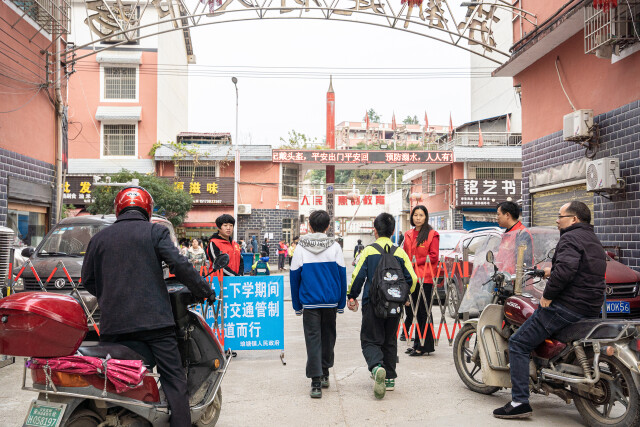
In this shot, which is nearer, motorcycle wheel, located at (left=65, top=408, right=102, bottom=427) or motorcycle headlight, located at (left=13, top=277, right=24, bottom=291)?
motorcycle wheel, located at (left=65, top=408, right=102, bottom=427)

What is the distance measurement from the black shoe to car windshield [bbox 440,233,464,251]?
33.7 feet

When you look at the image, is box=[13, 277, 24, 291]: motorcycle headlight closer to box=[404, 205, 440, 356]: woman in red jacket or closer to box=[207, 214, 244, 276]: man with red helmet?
box=[207, 214, 244, 276]: man with red helmet

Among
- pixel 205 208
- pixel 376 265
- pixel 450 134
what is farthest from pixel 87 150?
pixel 376 265

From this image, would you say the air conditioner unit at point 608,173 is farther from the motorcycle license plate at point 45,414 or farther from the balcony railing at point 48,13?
the balcony railing at point 48,13

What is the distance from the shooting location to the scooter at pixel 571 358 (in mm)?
4457

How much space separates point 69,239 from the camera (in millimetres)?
9750

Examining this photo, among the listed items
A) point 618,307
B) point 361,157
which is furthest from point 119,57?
point 618,307

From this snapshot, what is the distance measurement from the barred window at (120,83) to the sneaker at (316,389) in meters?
29.2

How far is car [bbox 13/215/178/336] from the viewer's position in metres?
8.62

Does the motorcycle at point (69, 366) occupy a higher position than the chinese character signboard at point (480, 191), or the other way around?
the chinese character signboard at point (480, 191)

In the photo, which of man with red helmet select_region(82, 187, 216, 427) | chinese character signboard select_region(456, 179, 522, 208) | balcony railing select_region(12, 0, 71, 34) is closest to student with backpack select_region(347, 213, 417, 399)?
man with red helmet select_region(82, 187, 216, 427)

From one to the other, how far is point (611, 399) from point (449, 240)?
36.3ft

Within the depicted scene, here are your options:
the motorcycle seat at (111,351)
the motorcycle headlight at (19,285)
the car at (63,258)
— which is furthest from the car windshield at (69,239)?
the motorcycle seat at (111,351)

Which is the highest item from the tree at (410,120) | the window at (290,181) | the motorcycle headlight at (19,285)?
the tree at (410,120)
